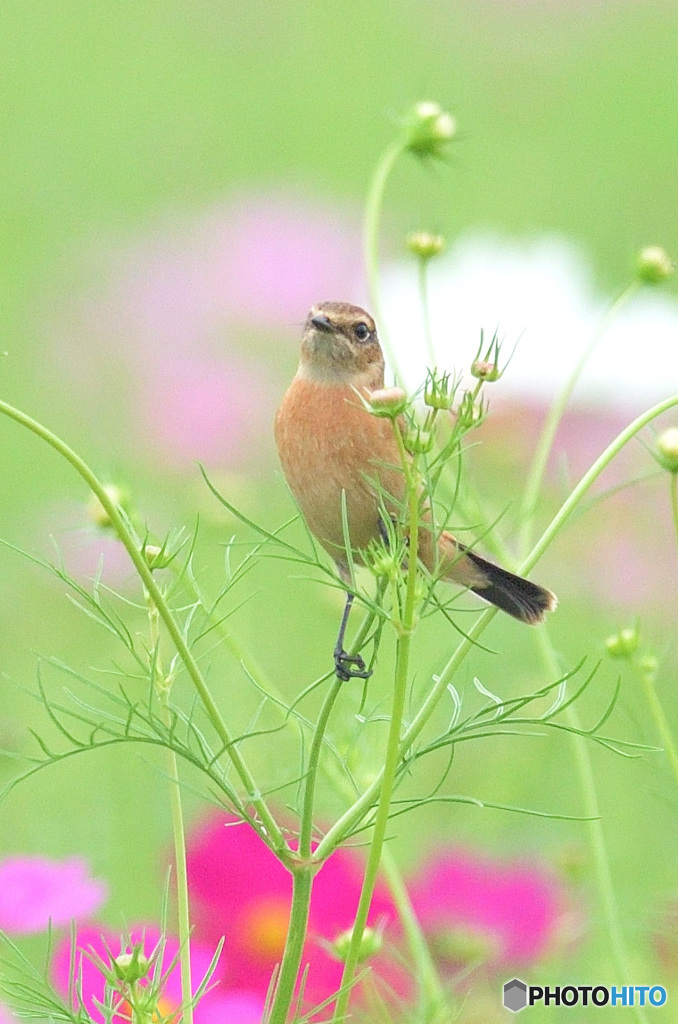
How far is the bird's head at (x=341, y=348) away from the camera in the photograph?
2.72 m

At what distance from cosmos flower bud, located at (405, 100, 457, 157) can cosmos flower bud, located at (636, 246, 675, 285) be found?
0.37 meters

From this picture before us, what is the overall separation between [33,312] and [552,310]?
4.18 metres

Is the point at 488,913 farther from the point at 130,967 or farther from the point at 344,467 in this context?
the point at 130,967

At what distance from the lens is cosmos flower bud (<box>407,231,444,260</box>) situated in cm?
230

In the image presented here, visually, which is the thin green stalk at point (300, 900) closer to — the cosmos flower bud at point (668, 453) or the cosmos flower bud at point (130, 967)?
the cosmos flower bud at point (130, 967)

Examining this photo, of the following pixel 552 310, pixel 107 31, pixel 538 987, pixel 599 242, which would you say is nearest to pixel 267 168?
pixel 599 242

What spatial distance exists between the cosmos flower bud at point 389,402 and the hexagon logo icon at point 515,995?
107cm

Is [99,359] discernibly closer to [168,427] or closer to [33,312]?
[33,312]

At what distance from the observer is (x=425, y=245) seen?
230 centimetres

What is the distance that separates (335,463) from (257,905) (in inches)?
26.2

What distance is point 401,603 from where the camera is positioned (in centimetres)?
173

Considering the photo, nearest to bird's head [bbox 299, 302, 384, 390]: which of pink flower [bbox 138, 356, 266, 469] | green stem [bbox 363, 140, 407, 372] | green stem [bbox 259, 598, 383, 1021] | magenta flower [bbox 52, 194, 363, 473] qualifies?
green stem [bbox 363, 140, 407, 372]

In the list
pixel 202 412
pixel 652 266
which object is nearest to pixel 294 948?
pixel 652 266

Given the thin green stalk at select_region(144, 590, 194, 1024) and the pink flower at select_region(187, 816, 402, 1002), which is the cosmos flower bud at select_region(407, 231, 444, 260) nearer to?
the thin green stalk at select_region(144, 590, 194, 1024)
